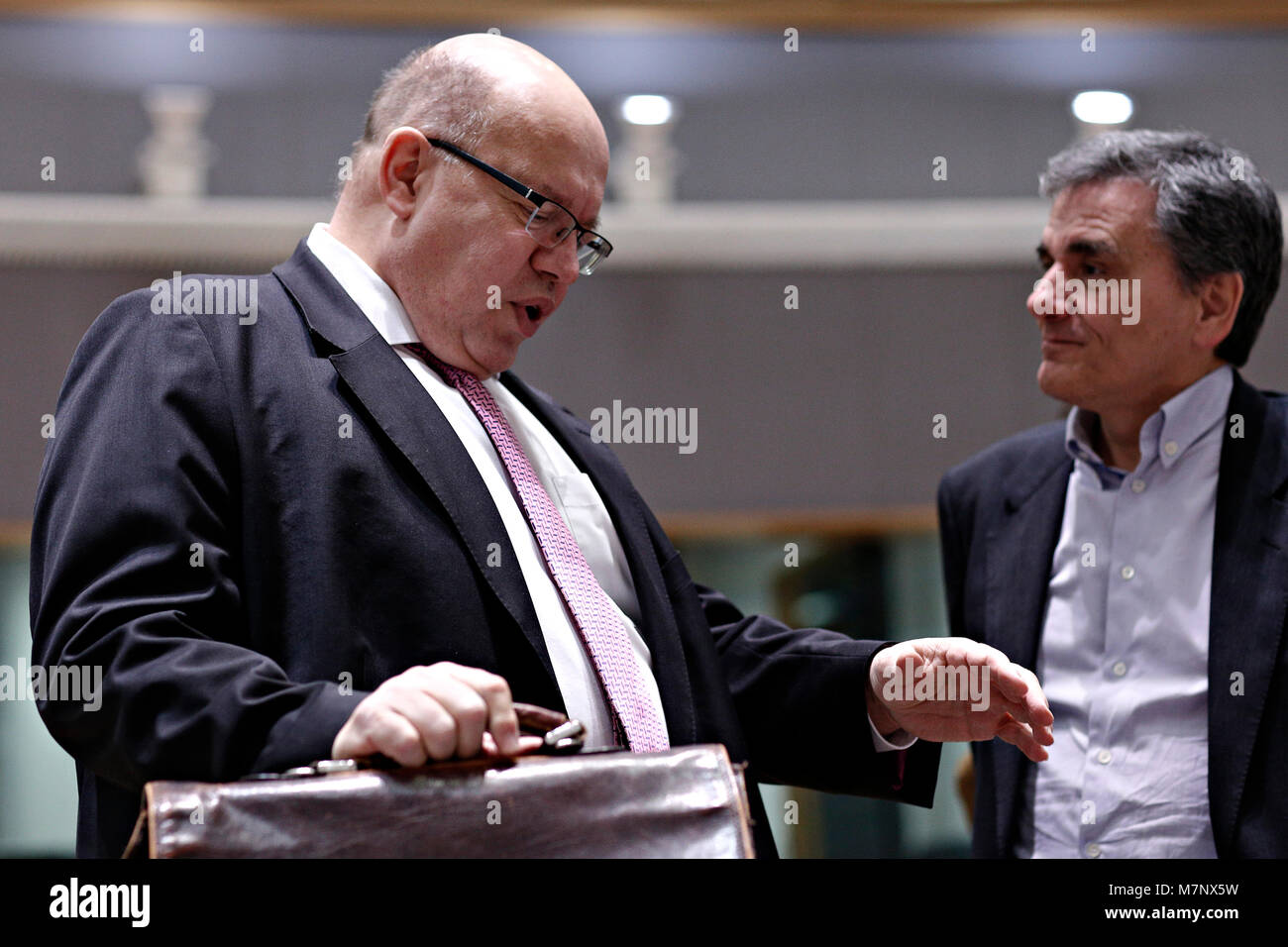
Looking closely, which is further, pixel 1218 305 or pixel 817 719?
pixel 1218 305

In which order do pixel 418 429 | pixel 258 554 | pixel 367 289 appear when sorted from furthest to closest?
pixel 367 289
pixel 418 429
pixel 258 554

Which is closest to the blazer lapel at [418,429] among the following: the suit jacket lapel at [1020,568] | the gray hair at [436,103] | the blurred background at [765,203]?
the gray hair at [436,103]

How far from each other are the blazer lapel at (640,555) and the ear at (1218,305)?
1.16m

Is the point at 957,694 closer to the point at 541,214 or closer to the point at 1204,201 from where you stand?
the point at 541,214

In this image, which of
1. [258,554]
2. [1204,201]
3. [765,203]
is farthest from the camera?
[765,203]

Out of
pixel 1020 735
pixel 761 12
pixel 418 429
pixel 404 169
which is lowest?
pixel 1020 735

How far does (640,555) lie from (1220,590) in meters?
1.03

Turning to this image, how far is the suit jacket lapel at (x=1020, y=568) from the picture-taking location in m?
2.33

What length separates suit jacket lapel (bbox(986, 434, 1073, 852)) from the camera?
2326mm

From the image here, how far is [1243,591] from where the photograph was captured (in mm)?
2240

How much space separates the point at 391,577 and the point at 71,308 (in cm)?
407

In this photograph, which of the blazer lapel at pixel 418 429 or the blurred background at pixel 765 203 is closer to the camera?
the blazer lapel at pixel 418 429

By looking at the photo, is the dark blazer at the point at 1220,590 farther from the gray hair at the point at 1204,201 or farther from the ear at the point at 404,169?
the ear at the point at 404,169

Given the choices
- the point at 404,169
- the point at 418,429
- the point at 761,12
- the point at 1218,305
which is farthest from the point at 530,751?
the point at 761,12
